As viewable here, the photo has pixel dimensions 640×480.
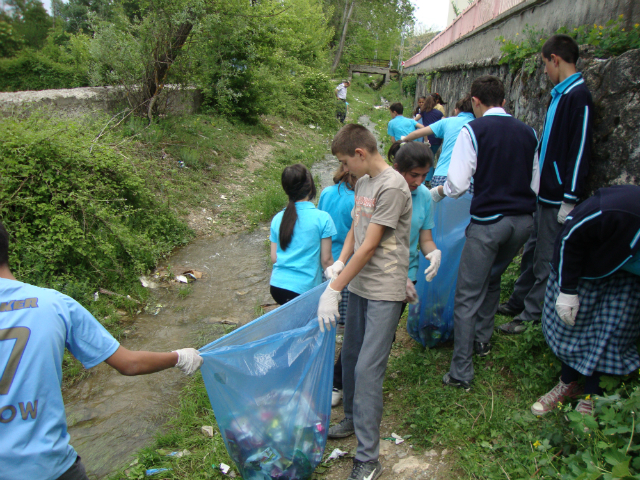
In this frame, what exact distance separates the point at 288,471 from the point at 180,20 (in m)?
7.22

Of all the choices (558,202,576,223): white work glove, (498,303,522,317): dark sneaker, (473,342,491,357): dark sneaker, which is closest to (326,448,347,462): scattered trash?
(473,342,491,357): dark sneaker

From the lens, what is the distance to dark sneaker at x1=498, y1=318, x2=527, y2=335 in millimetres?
2899

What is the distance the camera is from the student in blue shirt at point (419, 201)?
7.81ft

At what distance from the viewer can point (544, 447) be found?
189 centimetres

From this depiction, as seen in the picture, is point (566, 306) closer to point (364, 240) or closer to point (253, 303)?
point (364, 240)

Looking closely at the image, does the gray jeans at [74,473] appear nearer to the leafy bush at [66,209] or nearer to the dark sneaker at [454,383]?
the dark sneaker at [454,383]

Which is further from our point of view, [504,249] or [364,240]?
[504,249]

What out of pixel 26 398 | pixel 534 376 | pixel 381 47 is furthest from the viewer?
pixel 381 47

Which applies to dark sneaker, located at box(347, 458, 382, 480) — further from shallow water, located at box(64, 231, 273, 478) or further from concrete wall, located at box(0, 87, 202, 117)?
concrete wall, located at box(0, 87, 202, 117)

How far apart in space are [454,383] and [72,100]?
20.9 feet

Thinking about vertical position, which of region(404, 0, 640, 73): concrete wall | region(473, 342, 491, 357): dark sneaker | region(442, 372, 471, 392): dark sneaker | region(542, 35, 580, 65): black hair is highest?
region(404, 0, 640, 73): concrete wall

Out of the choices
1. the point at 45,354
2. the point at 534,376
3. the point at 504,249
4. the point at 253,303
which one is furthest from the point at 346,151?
the point at 253,303

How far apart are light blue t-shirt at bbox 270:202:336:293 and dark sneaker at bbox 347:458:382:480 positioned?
3.19ft

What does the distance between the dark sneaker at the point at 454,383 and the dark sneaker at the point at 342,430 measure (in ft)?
2.14
